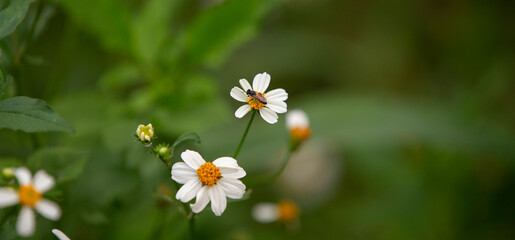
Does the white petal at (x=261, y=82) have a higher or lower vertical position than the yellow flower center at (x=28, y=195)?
higher

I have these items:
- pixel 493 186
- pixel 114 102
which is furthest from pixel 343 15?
pixel 114 102

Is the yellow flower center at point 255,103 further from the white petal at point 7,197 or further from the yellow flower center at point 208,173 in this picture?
the white petal at point 7,197

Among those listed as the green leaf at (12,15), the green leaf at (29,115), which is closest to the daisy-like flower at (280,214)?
the green leaf at (29,115)

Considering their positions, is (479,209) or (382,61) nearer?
(479,209)

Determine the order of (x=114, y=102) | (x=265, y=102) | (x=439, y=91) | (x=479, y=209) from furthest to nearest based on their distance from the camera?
(x=439, y=91) < (x=479, y=209) < (x=114, y=102) < (x=265, y=102)

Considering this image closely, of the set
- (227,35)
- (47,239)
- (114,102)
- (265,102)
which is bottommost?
(47,239)

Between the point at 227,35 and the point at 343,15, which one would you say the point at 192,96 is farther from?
the point at 343,15
